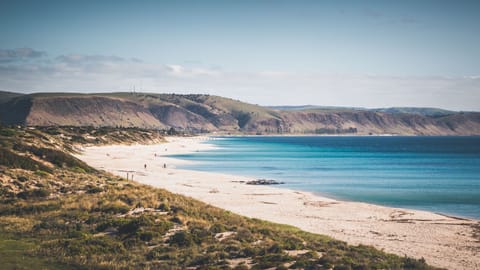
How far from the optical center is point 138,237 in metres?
19.0

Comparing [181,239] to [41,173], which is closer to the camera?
[181,239]

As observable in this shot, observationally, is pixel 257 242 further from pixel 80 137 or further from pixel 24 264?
pixel 80 137

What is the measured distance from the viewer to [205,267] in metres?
15.8

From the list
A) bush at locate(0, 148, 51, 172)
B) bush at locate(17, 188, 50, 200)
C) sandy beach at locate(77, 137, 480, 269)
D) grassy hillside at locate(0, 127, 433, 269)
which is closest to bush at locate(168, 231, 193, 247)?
grassy hillside at locate(0, 127, 433, 269)

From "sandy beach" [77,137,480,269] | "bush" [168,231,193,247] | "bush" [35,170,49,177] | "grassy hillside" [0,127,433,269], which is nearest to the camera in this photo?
"grassy hillside" [0,127,433,269]

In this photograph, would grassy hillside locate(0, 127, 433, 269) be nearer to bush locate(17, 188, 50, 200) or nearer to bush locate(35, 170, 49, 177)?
bush locate(17, 188, 50, 200)

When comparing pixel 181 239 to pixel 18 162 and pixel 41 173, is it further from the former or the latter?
Answer: pixel 18 162

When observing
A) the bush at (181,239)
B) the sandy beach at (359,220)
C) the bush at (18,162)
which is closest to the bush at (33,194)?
the bush at (18,162)

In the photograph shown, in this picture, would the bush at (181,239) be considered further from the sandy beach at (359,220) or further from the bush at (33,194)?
the bush at (33,194)

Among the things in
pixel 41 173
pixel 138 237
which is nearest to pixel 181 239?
pixel 138 237

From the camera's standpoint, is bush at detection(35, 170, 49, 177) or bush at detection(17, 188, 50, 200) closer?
bush at detection(17, 188, 50, 200)

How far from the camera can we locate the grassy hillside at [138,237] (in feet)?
53.2

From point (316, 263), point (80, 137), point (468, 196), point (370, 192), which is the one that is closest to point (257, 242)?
point (316, 263)

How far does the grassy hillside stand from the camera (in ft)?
53.2
